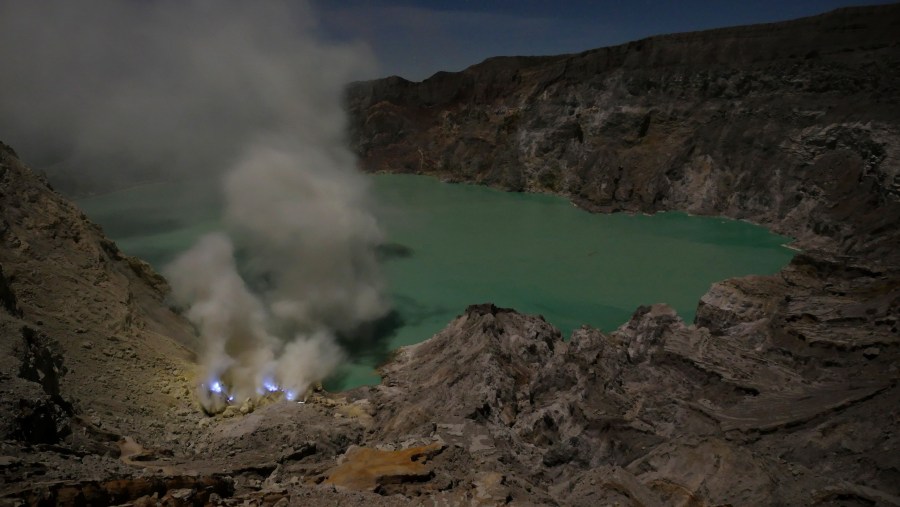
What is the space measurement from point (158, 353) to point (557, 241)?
19.9 m

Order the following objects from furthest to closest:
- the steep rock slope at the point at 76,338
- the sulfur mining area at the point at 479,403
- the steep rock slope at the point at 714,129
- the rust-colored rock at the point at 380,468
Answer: the steep rock slope at the point at 714,129, the steep rock slope at the point at 76,338, the rust-colored rock at the point at 380,468, the sulfur mining area at the point at 479,403

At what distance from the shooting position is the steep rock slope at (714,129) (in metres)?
26.9

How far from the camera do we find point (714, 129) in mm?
34812

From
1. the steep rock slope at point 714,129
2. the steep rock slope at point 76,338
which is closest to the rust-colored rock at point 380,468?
the steep rock slope at point 76,338

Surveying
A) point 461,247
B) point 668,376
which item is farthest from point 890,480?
point 461,247

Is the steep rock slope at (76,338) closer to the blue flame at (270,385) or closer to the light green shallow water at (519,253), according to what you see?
the blue flame at (270,385)

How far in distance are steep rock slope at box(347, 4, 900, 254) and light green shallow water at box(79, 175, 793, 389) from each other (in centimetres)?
238

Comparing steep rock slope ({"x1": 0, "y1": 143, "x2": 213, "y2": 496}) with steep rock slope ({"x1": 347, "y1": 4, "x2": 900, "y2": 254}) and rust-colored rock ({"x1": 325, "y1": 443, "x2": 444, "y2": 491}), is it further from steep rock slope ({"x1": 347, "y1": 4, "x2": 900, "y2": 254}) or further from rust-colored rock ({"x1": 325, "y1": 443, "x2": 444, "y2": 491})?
steep rock slope ({"x1": 347, "y1": 4, "x2": 900, "y2": 254})

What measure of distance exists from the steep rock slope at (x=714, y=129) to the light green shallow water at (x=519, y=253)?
2376 millimetres

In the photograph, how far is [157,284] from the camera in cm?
1314

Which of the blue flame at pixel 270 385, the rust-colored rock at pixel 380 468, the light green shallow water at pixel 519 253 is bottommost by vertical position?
the rust-colored rock at pixel 380 468

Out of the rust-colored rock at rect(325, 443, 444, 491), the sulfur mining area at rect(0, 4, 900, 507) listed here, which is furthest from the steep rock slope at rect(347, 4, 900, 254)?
the rust-colored rock at rect(325, 443, 444, 491)

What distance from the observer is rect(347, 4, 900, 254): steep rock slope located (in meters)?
26.9

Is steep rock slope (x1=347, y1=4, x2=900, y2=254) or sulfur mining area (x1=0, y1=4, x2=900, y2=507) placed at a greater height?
steep rock slope (x1=347, y1=4, x2=900, y2=254)
